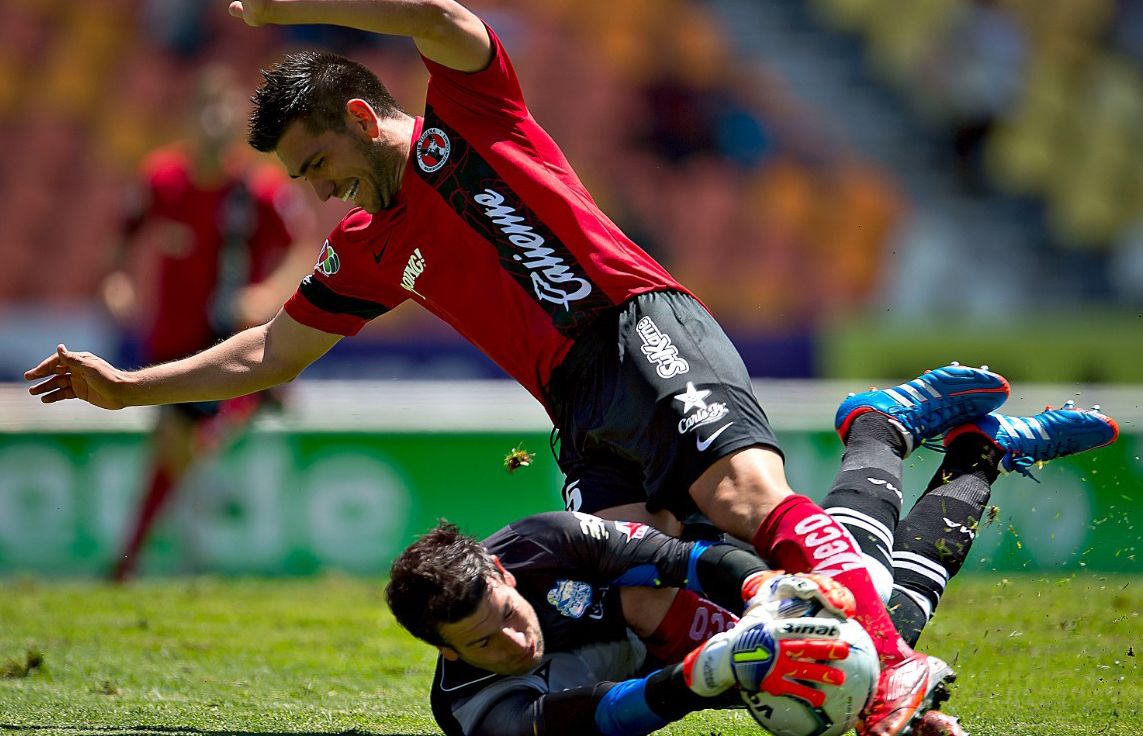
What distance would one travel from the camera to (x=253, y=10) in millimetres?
4051

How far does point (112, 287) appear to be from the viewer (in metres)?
8.85

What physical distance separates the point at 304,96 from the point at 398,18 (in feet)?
1.56

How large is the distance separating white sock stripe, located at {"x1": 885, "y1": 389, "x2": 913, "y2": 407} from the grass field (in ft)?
3.29

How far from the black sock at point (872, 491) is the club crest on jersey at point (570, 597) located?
78 cm

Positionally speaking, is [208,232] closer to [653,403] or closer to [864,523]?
[653,403]

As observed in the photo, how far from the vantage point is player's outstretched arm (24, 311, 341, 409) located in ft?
15.5

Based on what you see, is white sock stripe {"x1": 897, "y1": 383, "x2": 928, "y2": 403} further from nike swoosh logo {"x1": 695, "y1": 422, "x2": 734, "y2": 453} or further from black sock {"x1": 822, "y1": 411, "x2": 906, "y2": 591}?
nike swoosh logo {"x1": 695, "y1": 422, "x2": 734, "y2": 453}

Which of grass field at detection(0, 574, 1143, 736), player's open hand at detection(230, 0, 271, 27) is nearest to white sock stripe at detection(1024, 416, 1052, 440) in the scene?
grass field at detection(0, 574, 1143, 736)

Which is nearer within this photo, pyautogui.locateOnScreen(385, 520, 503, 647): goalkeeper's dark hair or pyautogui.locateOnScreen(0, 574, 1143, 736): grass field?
pyautogui.locateOnScreen(385, 520, 503, 647): goalkeeper's dark hair

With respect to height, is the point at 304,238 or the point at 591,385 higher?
the point at 591,385

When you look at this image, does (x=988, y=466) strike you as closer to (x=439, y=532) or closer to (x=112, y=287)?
(x=439, y=532)

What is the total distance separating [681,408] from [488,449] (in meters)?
5.05

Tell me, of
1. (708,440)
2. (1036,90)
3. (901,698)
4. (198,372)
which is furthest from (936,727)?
(1036,90)

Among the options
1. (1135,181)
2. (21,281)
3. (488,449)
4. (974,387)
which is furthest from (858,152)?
(974,387)
